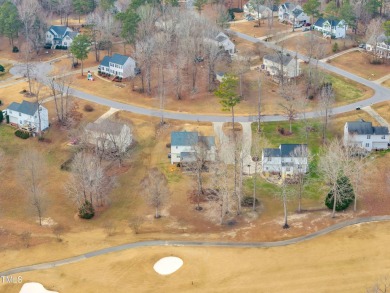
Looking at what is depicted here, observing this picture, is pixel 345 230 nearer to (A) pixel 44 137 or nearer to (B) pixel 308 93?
(B) pixel 308 93

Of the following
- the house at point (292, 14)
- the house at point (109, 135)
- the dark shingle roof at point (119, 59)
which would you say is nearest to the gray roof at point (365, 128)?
the house at point (109, 135)

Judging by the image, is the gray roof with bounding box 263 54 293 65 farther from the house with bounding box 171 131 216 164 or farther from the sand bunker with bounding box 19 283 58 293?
the sand bunker with bounding box 19 283 58 293

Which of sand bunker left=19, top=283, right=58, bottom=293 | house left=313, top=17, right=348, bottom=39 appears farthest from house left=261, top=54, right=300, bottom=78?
sand bunker left=19, top=283, right=58, bottom=293

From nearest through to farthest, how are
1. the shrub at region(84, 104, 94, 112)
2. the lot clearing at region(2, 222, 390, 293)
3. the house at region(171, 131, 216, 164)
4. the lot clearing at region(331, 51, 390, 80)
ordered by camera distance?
the lot clearing at region(2, 222, 390, 293)
the house at region(171, 131, 216, 164)
the shrub at region(84, 104, 94, 112)
the lot clearing at region(331, 51, 390, 80)

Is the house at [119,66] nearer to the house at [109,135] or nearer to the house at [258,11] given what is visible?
the house at [109,135]

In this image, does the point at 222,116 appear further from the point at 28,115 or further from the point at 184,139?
the point at 28,115

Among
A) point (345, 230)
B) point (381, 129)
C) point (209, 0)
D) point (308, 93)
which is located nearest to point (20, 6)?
point (209, 0)
